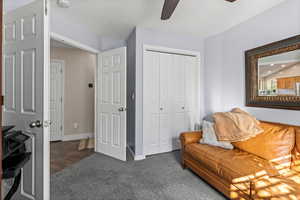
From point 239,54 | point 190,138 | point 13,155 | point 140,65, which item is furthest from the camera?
point 140,65

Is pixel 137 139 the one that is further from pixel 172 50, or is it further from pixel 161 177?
pixel 172 50

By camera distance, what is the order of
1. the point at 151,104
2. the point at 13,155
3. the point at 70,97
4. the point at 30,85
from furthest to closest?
the point at 70,97, the point at 151,104, the point at 30,85, the point at 13,155

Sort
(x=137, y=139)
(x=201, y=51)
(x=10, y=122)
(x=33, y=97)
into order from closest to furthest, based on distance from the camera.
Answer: (x=33, y=97), (x=10, y=122), (x=137, y=139), (x=201, y=51)

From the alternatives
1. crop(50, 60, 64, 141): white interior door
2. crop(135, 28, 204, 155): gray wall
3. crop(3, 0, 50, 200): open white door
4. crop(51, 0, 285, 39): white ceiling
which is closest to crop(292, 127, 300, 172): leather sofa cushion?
crop(51, 0, 285, 39): white ceiling

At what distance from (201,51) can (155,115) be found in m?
1.65

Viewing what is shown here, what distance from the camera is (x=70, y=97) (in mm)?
3922

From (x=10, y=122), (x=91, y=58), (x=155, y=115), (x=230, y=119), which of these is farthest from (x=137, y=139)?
(x=91, y=58)

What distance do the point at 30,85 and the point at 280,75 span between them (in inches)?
112

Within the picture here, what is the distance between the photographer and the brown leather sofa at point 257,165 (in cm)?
128

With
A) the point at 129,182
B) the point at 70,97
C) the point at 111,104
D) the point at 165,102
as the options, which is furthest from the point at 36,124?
the point at 70,97

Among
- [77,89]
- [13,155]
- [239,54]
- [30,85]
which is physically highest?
[239,54]

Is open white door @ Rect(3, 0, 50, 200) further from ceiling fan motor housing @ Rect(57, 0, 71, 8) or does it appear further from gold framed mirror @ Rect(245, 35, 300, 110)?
gold framed mirror @ Rect(245, 35, 300, 110)

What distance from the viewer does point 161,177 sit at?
2.14 metres

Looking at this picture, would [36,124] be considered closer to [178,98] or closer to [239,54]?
[178,98]
